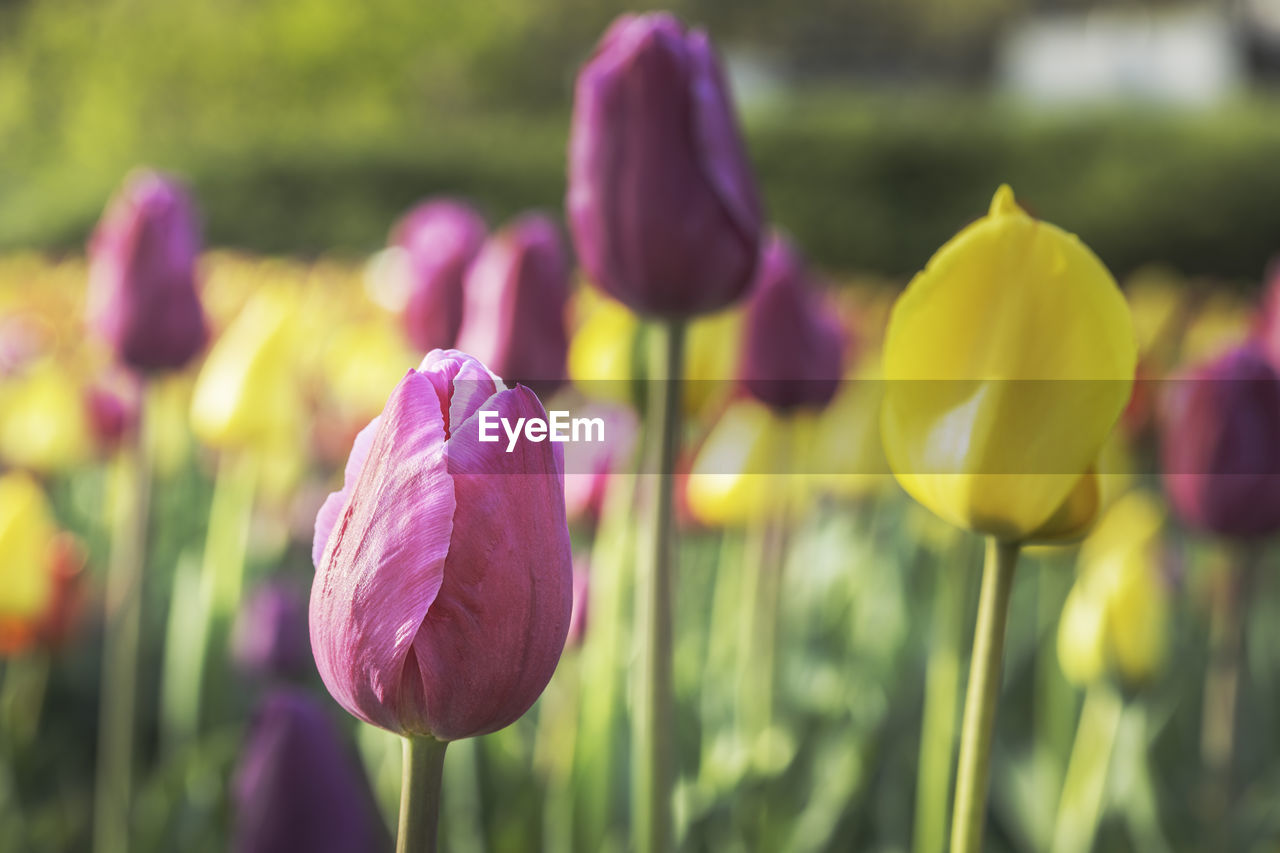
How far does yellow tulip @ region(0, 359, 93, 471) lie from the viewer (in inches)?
60.1

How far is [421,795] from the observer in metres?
0.34

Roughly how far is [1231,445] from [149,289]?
827 millimetres

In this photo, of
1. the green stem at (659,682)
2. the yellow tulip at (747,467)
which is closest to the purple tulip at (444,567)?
the green stem at (659,682)

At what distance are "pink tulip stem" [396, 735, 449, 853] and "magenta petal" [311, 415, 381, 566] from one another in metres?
0.06

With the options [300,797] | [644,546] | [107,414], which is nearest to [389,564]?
[300,797]

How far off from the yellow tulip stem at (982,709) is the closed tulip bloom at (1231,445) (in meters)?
0.50

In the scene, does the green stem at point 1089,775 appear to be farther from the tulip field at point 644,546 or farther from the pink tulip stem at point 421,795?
the pink tulip stem at point 421,795

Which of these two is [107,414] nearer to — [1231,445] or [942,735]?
[942,735]

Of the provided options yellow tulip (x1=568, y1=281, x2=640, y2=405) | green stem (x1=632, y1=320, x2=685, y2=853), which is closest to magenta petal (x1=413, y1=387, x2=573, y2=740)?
green stem (x1=632, y1=320, x2=685, y2=853)

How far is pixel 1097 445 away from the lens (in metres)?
0.41

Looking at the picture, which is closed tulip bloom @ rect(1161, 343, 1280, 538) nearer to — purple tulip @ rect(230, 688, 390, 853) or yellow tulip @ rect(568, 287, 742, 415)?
A: yellow tulip @ rect(568, 287, 742, 415)

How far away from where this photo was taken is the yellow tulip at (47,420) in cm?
153

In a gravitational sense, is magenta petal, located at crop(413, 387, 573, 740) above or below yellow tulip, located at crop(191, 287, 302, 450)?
below

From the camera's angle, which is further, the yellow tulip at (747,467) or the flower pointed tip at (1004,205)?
the yellow tulip at (747,467)
